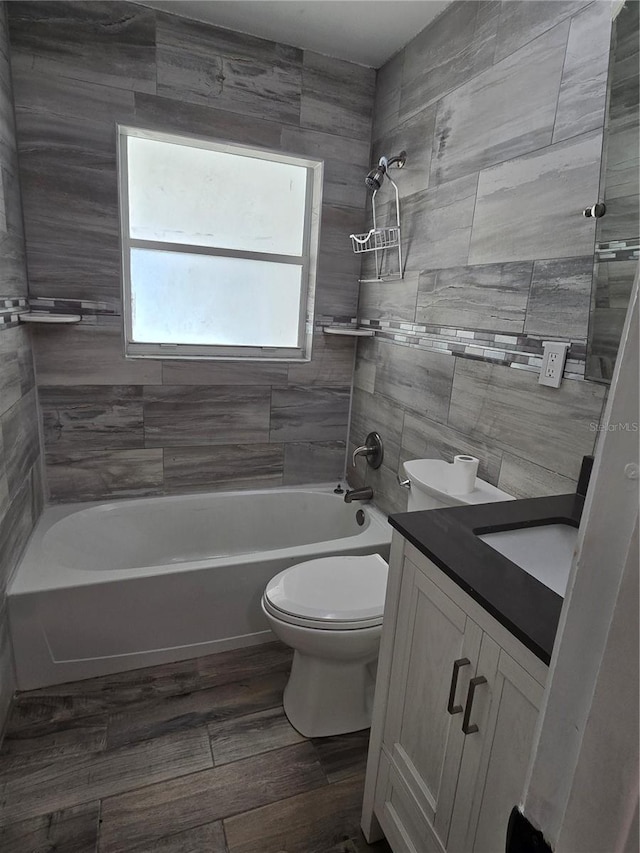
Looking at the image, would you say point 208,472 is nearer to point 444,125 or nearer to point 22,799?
point 22,799

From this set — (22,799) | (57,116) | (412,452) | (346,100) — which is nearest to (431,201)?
(346,100)

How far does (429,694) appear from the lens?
103 cm

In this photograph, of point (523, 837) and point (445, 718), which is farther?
point (445, 718)

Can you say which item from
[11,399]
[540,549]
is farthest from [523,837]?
[11,399]

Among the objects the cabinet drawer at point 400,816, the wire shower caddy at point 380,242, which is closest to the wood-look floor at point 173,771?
the cabinet drawer at point 400,816

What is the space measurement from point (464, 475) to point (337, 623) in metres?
0.62

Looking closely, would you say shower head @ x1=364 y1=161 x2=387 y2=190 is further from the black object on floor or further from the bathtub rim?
the black object on floor

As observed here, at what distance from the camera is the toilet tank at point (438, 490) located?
155 centimetres

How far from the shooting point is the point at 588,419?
1325mm

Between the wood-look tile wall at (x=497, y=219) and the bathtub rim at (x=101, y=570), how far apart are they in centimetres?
26

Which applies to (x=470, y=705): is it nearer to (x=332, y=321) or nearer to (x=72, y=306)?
(x=332, y=321)

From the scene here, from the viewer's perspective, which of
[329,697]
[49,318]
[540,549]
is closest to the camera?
[540,549]

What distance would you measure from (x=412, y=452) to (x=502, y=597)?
1.37 meters

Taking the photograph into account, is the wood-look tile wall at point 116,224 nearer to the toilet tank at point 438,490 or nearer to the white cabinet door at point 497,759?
the toilet tank at point 438,490
